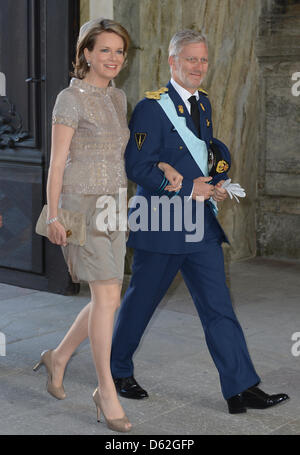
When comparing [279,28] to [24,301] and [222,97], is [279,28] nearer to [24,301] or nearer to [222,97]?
[222,97]

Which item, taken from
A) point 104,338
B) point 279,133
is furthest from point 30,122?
point 104,338

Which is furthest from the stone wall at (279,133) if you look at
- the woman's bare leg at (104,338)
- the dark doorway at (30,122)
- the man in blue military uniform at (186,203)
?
the woman's bare leg at (104,338)

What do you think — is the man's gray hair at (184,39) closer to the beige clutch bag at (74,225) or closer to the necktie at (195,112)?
the necktie at (195,112)

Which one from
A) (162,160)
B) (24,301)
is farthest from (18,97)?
(162,160)

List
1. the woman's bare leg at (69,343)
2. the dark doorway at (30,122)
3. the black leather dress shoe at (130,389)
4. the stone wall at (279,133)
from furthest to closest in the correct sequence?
the stone wall at (279,133), the dark doorway at (30,122), the black leather dress shoe at (130,389), the woman's bare leg at (69,343)

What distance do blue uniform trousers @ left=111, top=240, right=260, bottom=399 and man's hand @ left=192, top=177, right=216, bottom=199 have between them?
0.25m

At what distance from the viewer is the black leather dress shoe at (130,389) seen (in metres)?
4.33

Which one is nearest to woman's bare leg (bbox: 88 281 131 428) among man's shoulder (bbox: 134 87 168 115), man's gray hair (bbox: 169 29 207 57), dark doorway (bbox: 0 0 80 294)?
man's shoulder (bbox: 134 87 168 115)

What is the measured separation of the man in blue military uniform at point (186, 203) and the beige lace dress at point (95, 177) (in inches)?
5.3

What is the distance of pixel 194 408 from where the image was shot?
4.21 metres

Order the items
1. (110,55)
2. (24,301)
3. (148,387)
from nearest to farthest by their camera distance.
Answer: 1. (110,55)
2. (148,387)
3. (24,301)

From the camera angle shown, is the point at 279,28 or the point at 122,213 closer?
the point at 122,213

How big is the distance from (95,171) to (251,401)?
4.20 ft

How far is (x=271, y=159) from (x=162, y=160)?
433 cm
